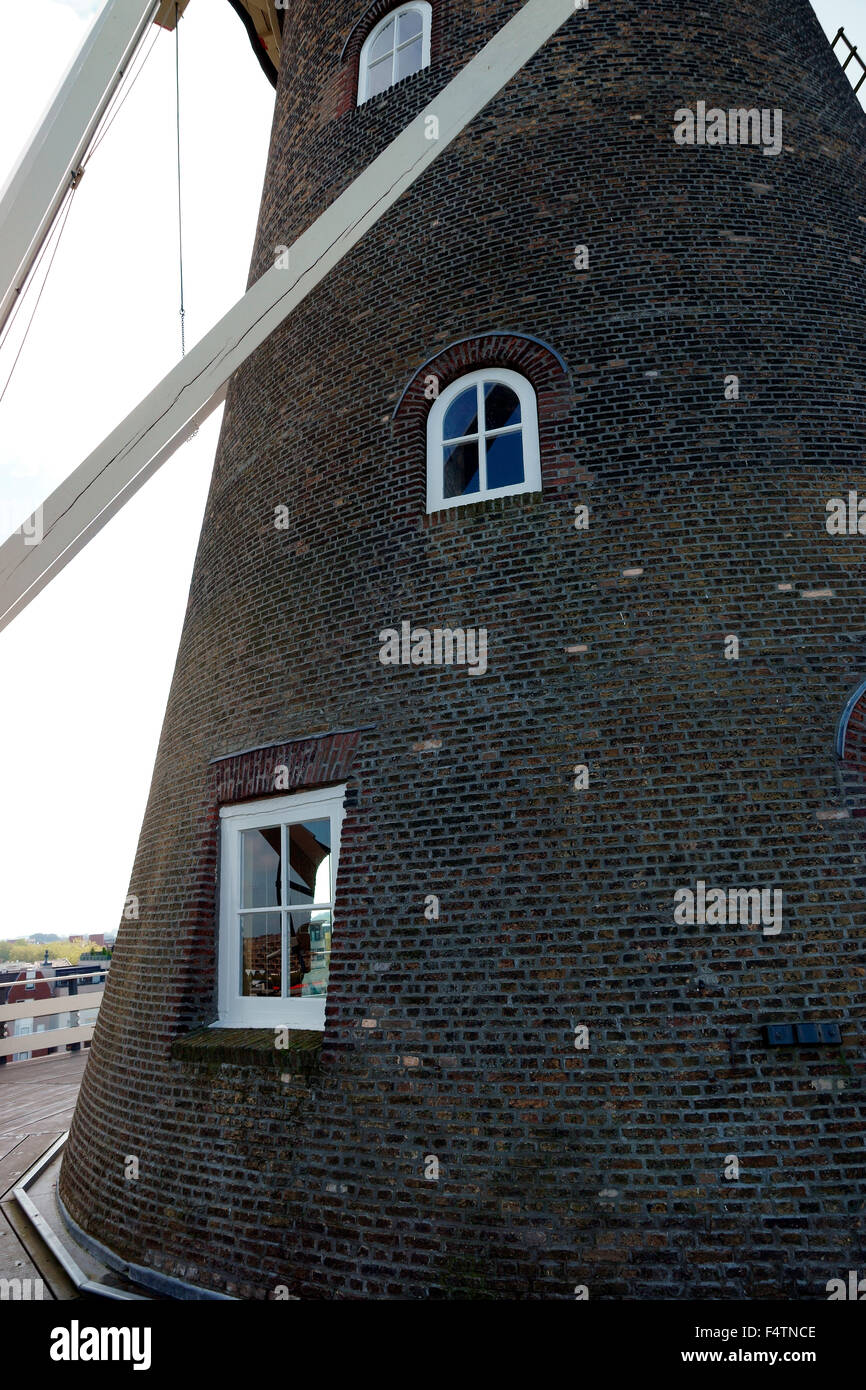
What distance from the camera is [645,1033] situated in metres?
4.11

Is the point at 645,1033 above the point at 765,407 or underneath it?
underneath

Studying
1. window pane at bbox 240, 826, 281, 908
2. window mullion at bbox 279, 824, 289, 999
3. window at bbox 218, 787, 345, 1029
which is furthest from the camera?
window pane at bbox 240, 826, 281, 908

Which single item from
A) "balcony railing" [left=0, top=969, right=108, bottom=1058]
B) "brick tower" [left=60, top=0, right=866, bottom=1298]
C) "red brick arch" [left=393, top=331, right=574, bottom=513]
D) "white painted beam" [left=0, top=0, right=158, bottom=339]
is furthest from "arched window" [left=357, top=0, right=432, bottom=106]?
"balcony railing" [left=0, top=969, right=108, bottom=1058]

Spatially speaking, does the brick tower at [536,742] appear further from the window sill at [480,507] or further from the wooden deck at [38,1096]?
the wooden deck at [38,1096]

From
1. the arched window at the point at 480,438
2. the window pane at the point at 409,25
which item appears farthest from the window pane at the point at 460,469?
the window pane at the point at 409,25

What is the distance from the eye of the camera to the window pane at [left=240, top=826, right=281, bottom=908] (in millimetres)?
5750

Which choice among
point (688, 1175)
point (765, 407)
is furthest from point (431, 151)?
point (688, 1175)

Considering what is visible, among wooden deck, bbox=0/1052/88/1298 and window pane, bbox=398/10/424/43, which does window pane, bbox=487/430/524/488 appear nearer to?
window pane, bbox=398/10/424/43

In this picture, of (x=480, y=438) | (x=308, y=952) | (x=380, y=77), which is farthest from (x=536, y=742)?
(x=380, y=77)

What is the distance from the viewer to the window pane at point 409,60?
763 cm

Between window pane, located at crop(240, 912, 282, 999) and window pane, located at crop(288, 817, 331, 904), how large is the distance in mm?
259

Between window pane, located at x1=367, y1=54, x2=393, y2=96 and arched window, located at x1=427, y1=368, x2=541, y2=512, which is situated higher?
window pane, located at x1=367, y1=54, x2=393, y2=96
